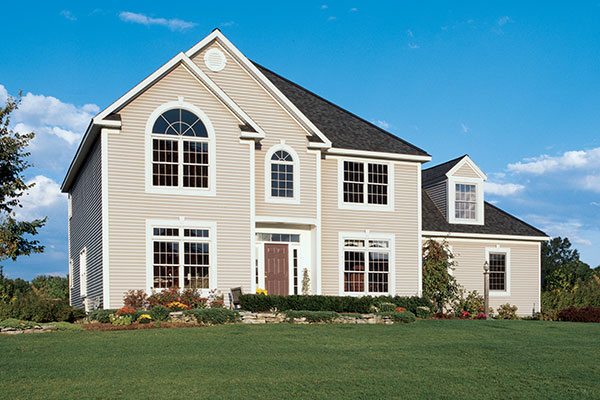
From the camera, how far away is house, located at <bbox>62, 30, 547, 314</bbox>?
69.1ft

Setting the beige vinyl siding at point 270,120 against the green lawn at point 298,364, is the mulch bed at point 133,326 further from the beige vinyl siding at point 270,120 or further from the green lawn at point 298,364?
the beige vinyl siding at point 270,120

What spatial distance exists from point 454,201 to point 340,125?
6.47 m

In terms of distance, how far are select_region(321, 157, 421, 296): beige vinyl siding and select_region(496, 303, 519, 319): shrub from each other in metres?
4.69

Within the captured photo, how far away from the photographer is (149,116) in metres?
21.3

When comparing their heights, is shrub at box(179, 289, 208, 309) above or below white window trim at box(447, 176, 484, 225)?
below

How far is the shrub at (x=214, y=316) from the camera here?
18.5 m

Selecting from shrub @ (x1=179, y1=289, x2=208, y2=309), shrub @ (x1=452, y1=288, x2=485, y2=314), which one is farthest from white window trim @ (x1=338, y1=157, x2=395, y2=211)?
shrub @ (x1=179, y1=289, x2=208, y2=309)

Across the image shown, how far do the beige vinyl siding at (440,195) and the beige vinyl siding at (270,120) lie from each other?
788 centimetres

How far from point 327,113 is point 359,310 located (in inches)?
365

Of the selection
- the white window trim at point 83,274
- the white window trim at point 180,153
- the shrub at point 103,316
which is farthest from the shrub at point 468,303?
the white window trim at point 83,274

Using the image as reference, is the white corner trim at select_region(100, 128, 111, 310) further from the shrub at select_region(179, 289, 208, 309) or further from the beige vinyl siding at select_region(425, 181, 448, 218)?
the beige vinyl siding at select_region(425, 181, 448, 218)

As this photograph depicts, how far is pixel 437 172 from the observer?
30594 mm

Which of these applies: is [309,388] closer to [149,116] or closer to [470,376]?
[470,376]

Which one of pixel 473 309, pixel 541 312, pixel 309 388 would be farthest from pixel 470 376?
pixel 541 312
